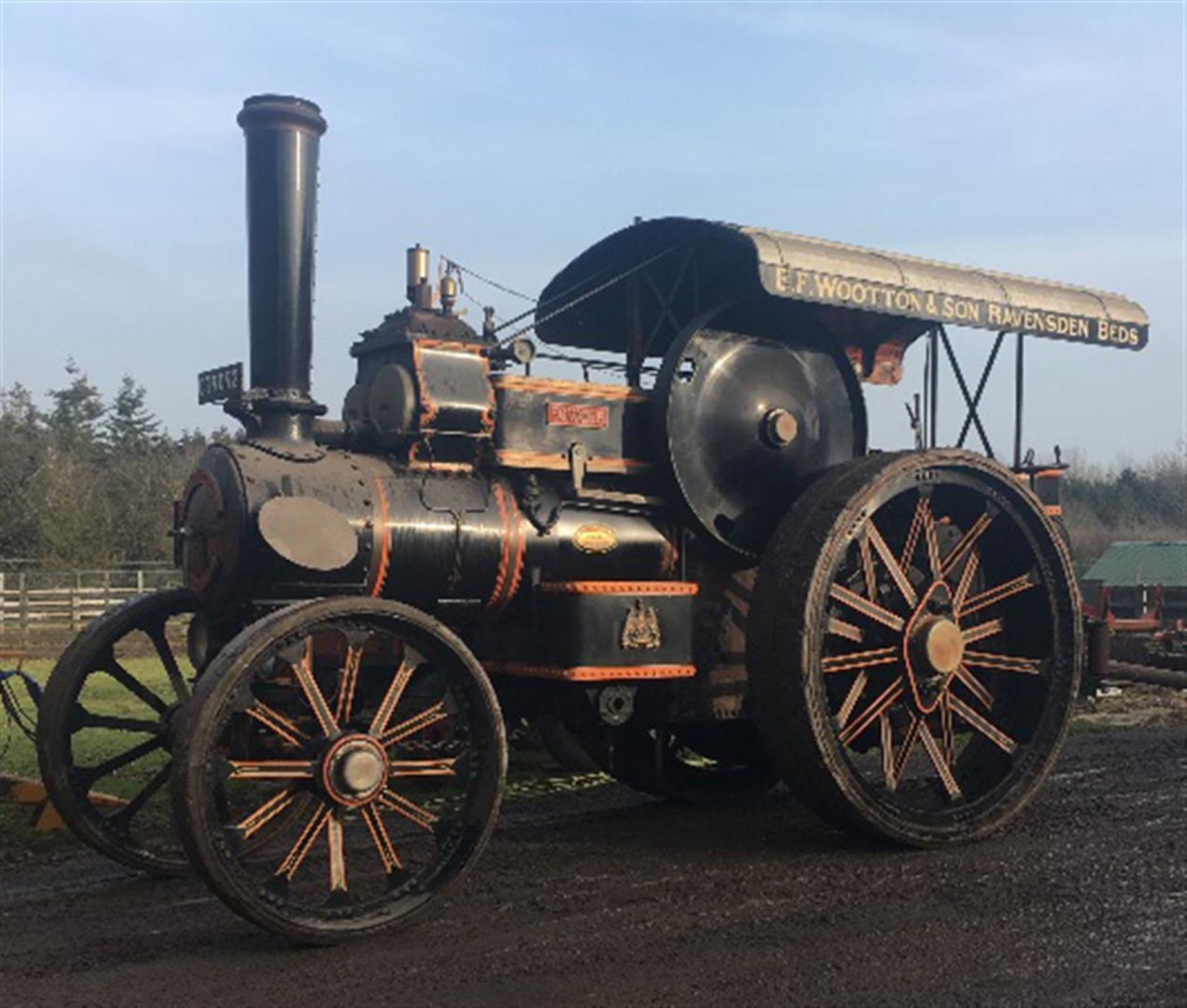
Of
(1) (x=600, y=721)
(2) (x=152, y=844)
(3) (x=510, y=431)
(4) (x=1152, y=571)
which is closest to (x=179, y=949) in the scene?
(2) (x=152, y=844)

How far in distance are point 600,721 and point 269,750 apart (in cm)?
168

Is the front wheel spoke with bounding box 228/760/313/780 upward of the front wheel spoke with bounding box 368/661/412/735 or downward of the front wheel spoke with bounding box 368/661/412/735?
downward

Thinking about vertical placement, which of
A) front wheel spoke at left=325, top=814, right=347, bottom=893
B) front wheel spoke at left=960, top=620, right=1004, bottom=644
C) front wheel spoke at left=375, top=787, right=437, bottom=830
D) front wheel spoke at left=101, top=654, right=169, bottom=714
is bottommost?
front wheel spoke at left=325, top=814, right=347, bottom=893

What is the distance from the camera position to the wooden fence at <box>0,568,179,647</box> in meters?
26.5

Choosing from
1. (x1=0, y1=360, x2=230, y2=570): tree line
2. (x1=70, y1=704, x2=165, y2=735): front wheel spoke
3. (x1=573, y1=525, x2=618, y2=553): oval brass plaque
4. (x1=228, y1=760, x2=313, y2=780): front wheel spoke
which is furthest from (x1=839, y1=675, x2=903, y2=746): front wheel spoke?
(x1=0, y1=360, x2=230, y2=570): tree line

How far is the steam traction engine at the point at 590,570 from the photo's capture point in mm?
5301

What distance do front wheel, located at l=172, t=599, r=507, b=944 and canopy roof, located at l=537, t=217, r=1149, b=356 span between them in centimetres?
257

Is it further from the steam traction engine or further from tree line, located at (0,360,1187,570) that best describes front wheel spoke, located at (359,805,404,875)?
tree line, located at (0,360,1187,570)

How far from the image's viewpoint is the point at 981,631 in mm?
6535

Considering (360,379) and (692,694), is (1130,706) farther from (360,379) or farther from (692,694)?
(360,379)

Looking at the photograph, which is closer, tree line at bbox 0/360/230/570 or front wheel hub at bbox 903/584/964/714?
front wheel hub at bbox 903/584/964/714

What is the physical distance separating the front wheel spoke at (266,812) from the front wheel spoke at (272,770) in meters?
0.08

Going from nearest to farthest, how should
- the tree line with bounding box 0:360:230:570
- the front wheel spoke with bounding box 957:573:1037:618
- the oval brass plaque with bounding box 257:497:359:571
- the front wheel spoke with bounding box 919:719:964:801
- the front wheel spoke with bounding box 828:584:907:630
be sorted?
1. the oval brass plaque with bounding box 257:497:359:571
2. the front wheel spoke with bounding box 828:584:907:630
3. the front wheel spoke with bounding box 919:719:964:801
4. the front wheel spoke with bounding box 957:573:1037:618
5. the tree line with bounding box 0:360:230:570

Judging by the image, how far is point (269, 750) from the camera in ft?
20.7
